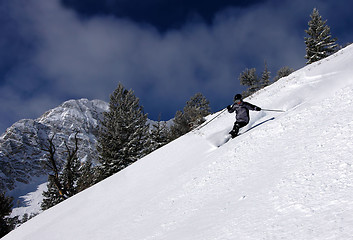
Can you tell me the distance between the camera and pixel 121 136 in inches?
845

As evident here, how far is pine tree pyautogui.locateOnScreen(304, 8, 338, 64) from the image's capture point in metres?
33.6

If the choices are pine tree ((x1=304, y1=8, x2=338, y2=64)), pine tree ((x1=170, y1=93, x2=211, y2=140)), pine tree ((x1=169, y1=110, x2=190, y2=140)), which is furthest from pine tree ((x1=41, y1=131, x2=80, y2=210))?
pine tree ((x1=304, y1=8, x2=338, y2=64))

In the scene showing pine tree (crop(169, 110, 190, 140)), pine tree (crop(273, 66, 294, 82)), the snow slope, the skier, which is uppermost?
pine tree (crop(273, 66, 294, 82))

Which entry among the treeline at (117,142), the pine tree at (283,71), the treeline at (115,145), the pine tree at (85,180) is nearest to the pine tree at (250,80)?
the pine tree at (283,71)

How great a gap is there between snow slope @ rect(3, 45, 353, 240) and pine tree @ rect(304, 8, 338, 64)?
29686 millimetres

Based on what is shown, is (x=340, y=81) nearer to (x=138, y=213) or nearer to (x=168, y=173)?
(x=168, y=173)

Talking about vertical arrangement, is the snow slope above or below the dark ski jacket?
below

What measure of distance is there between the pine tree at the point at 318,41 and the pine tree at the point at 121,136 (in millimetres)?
28846

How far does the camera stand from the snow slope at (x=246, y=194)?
8.86 feet

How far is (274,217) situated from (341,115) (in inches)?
164

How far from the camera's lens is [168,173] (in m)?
7.94

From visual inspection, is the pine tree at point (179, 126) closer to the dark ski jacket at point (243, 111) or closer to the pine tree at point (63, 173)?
the pine tree at point (63, 173)

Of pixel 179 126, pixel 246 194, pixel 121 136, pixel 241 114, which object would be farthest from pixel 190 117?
pixel 246 194

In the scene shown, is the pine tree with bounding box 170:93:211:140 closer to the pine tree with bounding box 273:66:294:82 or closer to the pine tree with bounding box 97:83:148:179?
the pine tree with bounding box 97:83:148:179
